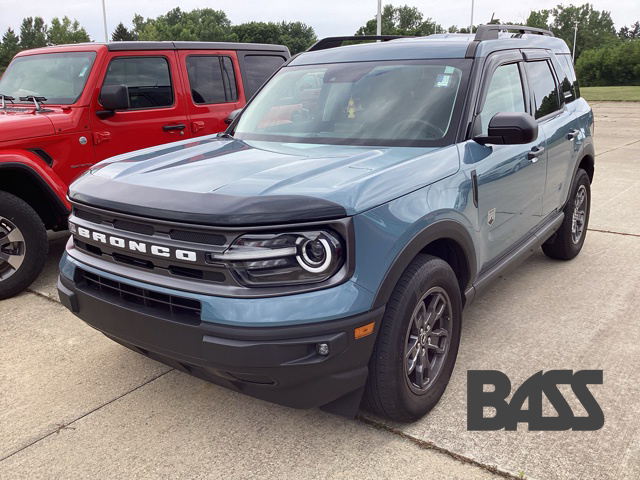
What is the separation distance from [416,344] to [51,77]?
4485mm

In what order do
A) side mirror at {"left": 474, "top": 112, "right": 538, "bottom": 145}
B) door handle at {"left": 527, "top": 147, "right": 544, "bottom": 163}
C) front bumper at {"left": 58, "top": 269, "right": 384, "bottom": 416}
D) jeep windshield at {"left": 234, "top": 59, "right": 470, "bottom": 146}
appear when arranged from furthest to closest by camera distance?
door handle at {"left": 527, "top": 147, "right": 544, "bottom": 163} → jeep windshield at {"left": 234, "top": 59, "right": 470, "bottom": 146} → side mirror at {"left": 474, "top": 112, "right": 538, "bottom": 145} → front bumper at {"left": 58, "top": 269, "right": 384, "bottom": 416}

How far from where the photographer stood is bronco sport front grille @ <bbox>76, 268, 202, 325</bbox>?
2512mm

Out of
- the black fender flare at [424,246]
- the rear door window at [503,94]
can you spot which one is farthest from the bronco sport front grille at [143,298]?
the rear door window at [503,94]

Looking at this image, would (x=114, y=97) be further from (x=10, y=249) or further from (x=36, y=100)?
(x=10, y=249)

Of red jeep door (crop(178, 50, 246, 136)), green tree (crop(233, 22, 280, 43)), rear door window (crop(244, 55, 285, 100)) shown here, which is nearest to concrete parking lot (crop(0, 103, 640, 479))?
red jeep door (crop(178, 50, 246, 136))

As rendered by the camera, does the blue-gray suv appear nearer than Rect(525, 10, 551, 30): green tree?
Yes

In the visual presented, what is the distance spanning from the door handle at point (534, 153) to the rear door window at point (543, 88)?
33cm

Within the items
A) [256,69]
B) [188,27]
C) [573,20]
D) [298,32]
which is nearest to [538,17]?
[573,20]

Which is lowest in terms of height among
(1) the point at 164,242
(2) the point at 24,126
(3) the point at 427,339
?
(3) the point at 427,339

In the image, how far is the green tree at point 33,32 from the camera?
10238 cm

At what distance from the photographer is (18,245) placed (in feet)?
15.8

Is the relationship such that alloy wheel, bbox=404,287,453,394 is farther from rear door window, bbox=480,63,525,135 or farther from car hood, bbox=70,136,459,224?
rear door window, bbox=480,63,525,135

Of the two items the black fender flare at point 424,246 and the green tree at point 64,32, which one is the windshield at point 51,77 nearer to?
the black fender flare at point 424,246

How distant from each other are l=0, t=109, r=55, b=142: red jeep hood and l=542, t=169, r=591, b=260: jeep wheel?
4.30 meters
